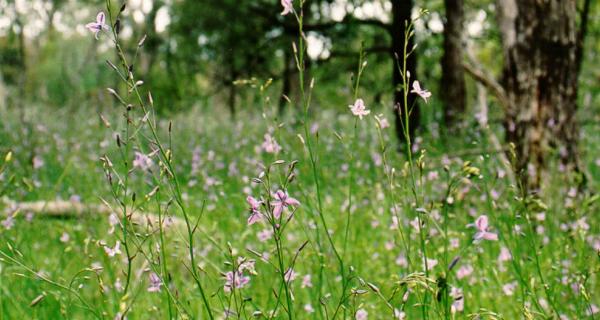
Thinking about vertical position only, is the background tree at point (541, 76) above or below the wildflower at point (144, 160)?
above

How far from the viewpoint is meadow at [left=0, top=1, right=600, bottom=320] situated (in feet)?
4.75

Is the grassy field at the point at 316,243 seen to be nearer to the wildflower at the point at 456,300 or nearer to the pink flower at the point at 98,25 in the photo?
the wildflower at the point at 456,300

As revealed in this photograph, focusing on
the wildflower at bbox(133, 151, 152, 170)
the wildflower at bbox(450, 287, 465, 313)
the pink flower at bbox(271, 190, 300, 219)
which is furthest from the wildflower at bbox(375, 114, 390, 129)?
the wildflower at bbox(133, 151, 152, 170)

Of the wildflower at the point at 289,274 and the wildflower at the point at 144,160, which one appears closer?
the wildflower at the point at 289,274

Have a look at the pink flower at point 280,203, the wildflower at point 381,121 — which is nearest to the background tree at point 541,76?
the wildflower at point 381,121

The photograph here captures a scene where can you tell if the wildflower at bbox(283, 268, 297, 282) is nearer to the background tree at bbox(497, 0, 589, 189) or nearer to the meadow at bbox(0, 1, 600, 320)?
the meadow at bbox(0, 1, 600, 320)

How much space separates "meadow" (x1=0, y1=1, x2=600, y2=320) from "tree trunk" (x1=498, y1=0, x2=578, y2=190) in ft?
0.66

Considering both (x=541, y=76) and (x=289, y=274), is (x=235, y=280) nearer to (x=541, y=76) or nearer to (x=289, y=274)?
(x=289, y=274)

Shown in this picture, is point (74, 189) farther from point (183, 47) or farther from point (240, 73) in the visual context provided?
point (183, 47)

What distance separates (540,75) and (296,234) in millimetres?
1863

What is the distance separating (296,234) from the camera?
3.86 meters

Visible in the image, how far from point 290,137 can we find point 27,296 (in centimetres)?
405

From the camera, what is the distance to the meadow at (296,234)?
1.45 m

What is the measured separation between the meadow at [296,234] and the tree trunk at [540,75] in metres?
0.20
